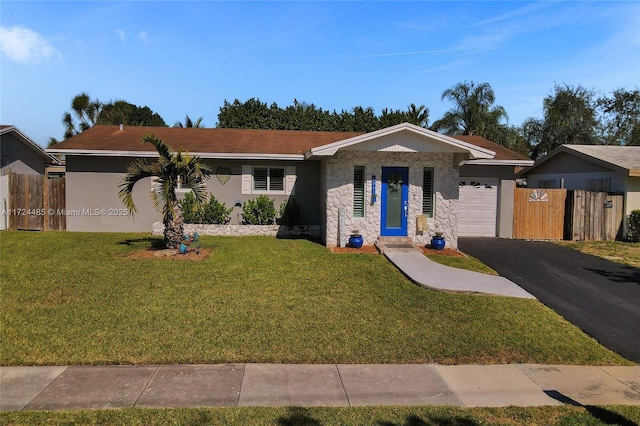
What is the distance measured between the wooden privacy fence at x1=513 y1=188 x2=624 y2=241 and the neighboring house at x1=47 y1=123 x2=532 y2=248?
0.65 meters

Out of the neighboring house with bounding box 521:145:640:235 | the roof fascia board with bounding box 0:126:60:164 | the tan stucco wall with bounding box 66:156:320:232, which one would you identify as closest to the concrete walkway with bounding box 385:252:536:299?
the tan stucco wall with bounding box 66:156:320:232

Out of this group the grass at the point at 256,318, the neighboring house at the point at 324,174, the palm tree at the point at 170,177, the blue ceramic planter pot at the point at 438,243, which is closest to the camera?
the grass at the point at 256,318

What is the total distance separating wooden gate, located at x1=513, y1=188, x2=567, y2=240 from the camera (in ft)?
53.8

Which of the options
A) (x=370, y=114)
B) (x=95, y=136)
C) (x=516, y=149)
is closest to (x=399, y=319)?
(x=95, y=136)

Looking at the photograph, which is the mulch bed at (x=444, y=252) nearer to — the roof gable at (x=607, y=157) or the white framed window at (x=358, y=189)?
the white framed window at (x=358, y=189)

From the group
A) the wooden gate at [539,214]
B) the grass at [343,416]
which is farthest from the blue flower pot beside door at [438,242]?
the grass at [343,416]

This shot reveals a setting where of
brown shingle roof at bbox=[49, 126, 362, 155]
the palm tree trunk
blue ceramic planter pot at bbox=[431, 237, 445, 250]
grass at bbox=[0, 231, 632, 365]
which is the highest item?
brown shingle roof at bbox=[49, 126, 362, 155]

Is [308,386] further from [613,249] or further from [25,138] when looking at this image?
[25,138]

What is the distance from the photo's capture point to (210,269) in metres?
10.5

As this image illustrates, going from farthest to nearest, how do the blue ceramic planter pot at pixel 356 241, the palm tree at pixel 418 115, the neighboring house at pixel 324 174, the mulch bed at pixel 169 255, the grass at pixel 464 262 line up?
the palm tree at pixel 418 115 → the neighboring house at pixel 324 174 → the blue ceramic planter pot at pixel 356 241 → the mulch bed at pixel 169 255 → the grass at pixel 464 262

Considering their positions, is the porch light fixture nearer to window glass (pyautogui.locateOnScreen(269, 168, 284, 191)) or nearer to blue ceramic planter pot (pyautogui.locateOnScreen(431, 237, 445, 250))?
blue ceramic planter pot (pyautogui.locateOnScreen(431, 237, 445, 250))

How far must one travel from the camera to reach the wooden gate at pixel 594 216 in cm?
1617

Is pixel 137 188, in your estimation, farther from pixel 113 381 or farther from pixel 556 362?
pixel 556 362

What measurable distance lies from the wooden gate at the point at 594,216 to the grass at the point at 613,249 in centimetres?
48
